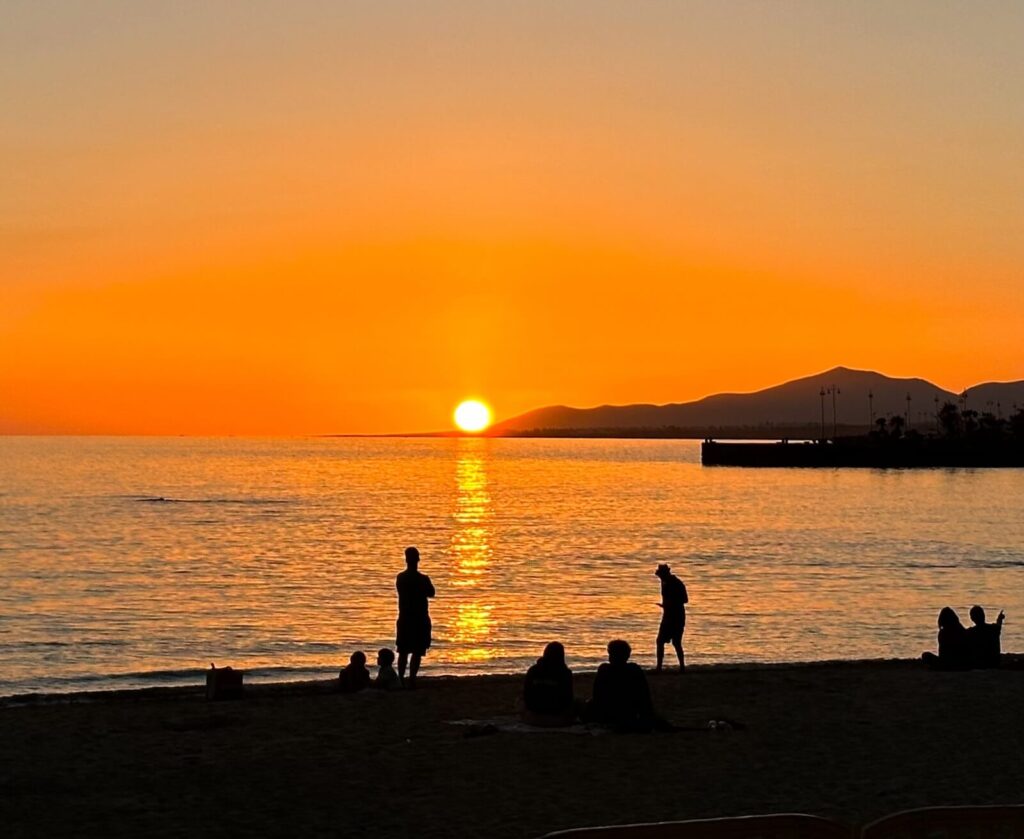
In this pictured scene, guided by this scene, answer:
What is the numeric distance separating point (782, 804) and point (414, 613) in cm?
661

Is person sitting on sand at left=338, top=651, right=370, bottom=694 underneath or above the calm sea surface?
above

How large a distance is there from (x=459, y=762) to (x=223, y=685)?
4.67m

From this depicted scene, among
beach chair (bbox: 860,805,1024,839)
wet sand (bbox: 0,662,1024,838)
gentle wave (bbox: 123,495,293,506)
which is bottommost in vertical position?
gentle wave (bbox: 123,495,293,506)

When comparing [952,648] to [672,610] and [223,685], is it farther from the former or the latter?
[223,685]

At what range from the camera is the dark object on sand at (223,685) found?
1568 centimetres

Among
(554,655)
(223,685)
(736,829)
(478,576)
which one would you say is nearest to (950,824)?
(736,829)

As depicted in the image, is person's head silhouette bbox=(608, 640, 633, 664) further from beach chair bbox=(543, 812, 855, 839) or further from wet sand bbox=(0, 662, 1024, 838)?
beach chair bbox=(543, 812, 855, 839)

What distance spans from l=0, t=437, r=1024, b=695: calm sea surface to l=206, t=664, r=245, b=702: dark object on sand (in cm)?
905

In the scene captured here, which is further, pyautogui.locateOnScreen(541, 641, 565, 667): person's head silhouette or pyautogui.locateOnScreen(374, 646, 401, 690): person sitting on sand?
pyautogui.locateOnScreen(374, 646, 401, 690): person sitting on sand

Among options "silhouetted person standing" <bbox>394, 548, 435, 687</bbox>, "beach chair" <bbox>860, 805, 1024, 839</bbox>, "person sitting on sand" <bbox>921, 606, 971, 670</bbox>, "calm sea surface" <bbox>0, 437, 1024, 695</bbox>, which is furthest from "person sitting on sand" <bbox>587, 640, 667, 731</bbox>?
"calm sea surface" <bbox>0, 437, 1024, 695</bbox>

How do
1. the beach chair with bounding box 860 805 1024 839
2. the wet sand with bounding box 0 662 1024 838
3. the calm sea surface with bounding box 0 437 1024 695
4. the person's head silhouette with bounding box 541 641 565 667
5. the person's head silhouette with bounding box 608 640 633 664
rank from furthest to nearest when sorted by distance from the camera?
1. the calm sea surface with bounding box 0 437 1024 695
2. the person's head silhouette with bounding box 541 641 565 667
3. the person's head silhouette with bounding box 608 640 633 664
4. the wet sand with bounding box 0 662 1024 838
5. the beach chair with bounding box 860 805 1024 839

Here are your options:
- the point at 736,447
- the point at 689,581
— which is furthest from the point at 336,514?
the point at 736,447

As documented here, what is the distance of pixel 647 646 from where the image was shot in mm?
29328

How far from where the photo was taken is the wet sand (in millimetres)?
10266
